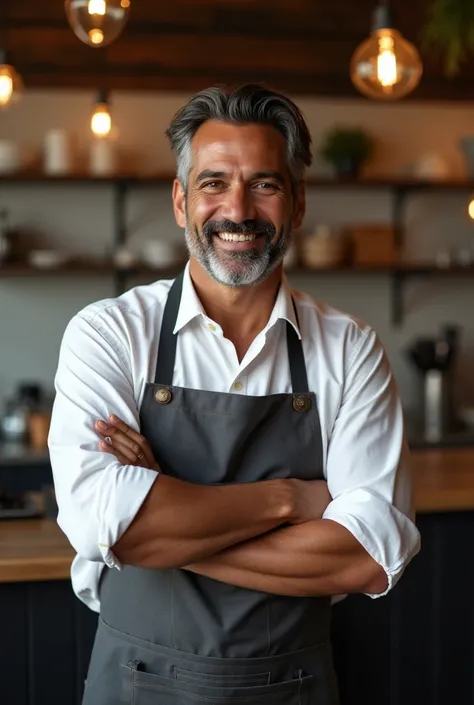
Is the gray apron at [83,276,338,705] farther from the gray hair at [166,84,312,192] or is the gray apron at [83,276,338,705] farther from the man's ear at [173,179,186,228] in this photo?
the gray hair at [166,84,312,192]

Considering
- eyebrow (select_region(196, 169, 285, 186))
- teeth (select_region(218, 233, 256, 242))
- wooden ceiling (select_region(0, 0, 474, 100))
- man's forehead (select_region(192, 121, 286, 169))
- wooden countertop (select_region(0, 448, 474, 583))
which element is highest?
wooden ceiling (select_region(0, 0, 474, 100))

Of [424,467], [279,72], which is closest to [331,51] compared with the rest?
[279,72]

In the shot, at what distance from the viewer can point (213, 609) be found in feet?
6.09

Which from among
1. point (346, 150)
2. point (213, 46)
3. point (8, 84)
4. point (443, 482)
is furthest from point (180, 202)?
point (213, 46)

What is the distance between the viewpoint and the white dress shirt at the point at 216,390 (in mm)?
1733

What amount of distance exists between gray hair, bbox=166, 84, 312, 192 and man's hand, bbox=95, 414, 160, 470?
1.60ft

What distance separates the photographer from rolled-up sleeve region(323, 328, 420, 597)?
1795mm

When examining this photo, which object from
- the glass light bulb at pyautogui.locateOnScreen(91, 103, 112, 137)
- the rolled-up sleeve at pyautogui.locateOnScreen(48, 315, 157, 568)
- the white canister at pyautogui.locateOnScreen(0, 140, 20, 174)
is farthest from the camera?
the white canister at pyautogui.locateOnScreen(0, 140, 20, 174)

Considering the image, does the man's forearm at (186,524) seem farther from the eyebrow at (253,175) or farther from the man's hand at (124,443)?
the eyebrow at (253,175)

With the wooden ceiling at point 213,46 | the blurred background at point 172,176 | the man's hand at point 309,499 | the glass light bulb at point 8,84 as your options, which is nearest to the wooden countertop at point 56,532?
the man's hand at point 309,499

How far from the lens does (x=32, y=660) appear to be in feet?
7.68

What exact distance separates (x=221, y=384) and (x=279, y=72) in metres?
3.83

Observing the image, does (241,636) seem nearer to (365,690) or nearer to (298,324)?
(298,324)

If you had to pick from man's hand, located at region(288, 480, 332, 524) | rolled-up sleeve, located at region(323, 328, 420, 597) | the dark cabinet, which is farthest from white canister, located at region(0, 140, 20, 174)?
man's hand, located at region(288, 480, 332, 524)
